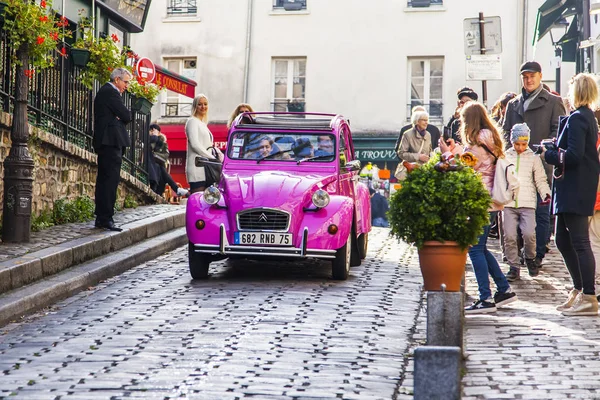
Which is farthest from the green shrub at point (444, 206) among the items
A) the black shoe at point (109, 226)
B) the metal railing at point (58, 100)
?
the metal railing at point (58, 100)

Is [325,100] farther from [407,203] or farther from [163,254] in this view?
[407,203]

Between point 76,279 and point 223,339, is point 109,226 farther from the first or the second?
→ point 223,339

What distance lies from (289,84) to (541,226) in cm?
2378

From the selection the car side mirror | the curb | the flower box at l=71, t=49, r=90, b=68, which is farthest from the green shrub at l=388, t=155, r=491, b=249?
the flower box at l=71, t=49, r=90, b=68

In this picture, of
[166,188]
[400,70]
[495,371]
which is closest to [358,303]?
[495,371]

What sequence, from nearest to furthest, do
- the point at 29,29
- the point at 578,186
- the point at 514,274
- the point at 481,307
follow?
the point at 578,186 → the point at 481,307 → the point at 514,274 → the point at 29,29

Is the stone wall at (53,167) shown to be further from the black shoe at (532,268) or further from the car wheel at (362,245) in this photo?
the black shoe at (532,268)

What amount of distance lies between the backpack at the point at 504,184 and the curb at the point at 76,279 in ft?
13.1

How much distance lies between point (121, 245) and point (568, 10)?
16239 millimetres

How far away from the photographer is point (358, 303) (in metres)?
9.52

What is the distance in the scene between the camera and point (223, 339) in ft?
25.2

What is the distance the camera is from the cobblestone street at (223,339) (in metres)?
6.25

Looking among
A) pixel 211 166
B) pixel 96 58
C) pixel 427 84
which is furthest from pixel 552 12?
pixel 211 166

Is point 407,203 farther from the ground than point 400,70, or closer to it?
closer to it
